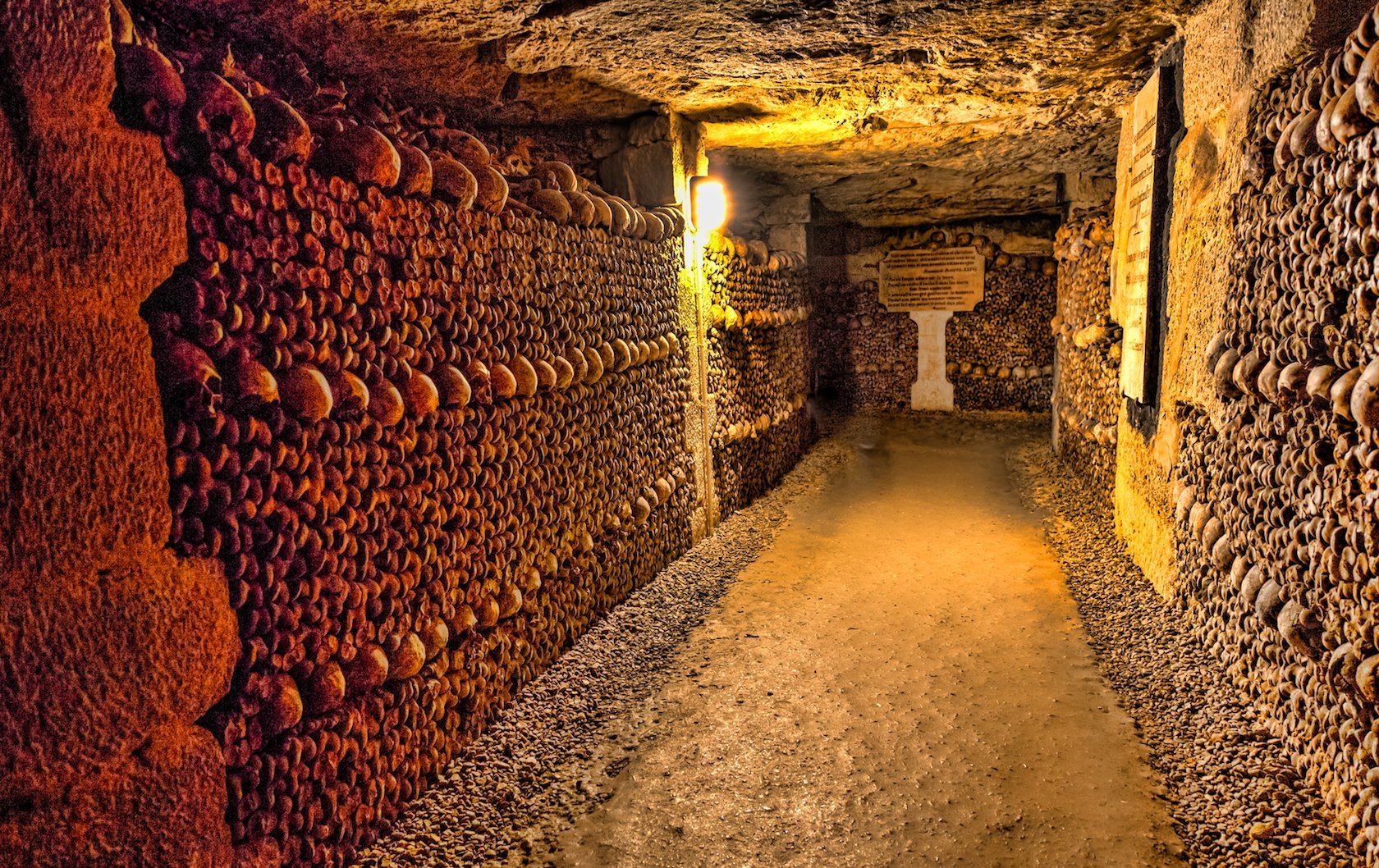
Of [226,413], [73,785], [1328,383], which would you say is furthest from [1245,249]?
[73,785]

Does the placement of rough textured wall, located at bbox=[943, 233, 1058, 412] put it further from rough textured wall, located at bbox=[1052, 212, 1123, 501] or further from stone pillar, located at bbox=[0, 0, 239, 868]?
stone pillar, located at bbox=[0, 0, 239, 868]

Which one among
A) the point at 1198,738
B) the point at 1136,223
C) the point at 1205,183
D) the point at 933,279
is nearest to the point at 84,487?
the point at 1198,738

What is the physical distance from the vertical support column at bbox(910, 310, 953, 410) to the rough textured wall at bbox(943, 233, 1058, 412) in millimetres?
89

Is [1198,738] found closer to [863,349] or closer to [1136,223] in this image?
[1136,223]

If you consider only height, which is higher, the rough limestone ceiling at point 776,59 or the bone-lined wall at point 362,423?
the rough limestone ceiling at point 776,59

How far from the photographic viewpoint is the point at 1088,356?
696 centimetres

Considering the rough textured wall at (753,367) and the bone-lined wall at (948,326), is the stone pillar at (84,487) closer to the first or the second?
the rough textured wall at (753,367)

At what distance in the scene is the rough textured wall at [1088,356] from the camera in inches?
241

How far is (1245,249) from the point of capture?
10.3ft

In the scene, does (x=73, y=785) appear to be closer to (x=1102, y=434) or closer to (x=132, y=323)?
(x=132, y=323)

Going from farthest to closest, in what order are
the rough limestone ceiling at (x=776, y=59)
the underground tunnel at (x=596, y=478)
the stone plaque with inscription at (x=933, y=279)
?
the stone plaque with inscription at (x=933, y=279)
the rough limestone ceiling at (x=776, y=59)
the underground tunnel at (x=596, y=478)

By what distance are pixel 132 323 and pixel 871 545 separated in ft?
14.8

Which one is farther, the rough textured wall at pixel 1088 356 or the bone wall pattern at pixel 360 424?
the rough textured wall at pixel 1088 356

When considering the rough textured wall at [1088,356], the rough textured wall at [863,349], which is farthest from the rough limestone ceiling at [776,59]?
the rough textured wall at [863,349]
